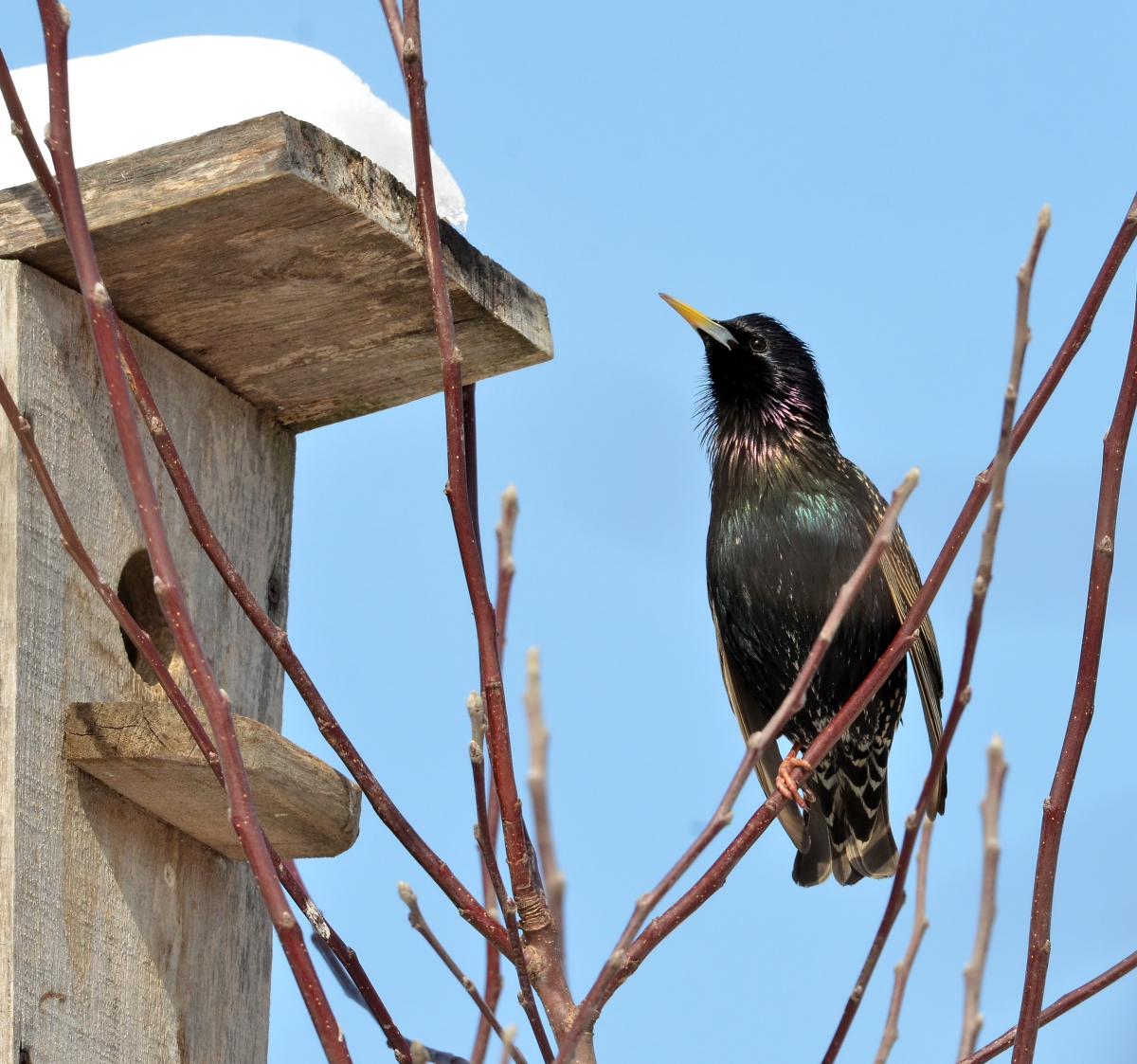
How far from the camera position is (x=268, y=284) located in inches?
86.6

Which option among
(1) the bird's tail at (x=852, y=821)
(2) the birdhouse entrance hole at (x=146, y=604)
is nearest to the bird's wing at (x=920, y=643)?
(1) the bird's tail at (x=852, y=821)

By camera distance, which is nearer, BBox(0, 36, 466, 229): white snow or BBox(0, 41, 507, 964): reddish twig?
BBox(0, 41, 507, 964): reddish twig

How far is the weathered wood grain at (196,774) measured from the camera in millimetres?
1968

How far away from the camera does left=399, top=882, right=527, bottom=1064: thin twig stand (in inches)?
43.4

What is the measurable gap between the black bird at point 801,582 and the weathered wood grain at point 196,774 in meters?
0.88

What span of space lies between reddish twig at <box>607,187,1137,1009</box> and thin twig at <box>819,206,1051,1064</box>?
3cm

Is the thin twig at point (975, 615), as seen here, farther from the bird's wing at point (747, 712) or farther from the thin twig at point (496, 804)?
the bird's wing at point (747, 712)

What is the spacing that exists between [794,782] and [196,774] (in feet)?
2.79

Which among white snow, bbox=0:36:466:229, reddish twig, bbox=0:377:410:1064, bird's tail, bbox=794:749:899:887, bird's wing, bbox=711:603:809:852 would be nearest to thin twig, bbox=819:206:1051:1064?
reddish twig, bbox=0:377:410:1064

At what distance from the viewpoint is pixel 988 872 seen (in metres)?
1.15

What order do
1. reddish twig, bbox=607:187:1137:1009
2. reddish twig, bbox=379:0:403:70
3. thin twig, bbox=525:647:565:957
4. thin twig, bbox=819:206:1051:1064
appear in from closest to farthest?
1. thin twig, bbox=525:647:565:957
2. thin twig, bbox=819:206:1051:1064
3. reddish twig, bbox=607:187:1137:1009
4. reddish twig, bbox=379:0:403:70

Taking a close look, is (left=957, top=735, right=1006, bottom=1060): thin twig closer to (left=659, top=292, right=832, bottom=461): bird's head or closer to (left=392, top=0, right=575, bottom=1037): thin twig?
(left=392, top=0, right=575, bottom=1037): thin twig

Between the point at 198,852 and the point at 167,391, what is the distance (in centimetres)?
66

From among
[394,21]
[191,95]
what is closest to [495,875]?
[394,21]
